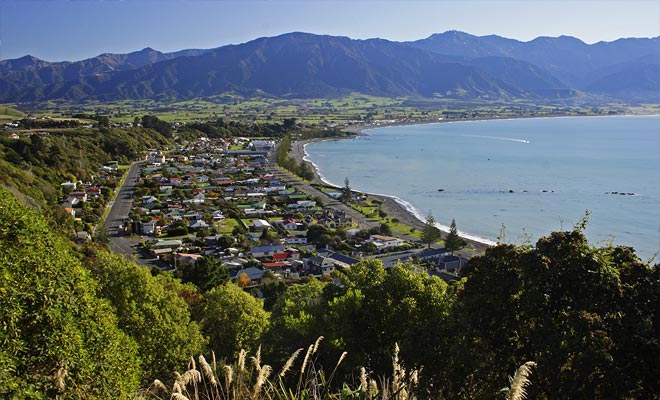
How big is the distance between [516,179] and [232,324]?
34.0 m

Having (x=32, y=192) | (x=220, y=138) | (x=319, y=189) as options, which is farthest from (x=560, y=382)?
(x=220, y=138)

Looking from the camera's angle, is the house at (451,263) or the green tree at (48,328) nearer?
the green tree at (48,328)

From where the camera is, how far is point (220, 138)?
66.3 m

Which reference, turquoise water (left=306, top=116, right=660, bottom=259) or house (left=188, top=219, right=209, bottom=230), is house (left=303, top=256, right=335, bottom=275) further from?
house (left=188, top=219, right=209, bottom=230)

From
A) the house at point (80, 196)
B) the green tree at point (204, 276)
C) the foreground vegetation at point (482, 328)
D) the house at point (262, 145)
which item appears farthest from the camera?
the house at point (262, 145)

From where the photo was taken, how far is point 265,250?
71.6 feet

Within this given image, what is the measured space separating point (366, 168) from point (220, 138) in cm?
2588

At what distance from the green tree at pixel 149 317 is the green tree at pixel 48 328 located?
2.98m

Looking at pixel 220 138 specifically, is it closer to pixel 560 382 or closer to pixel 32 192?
pixel 32 192

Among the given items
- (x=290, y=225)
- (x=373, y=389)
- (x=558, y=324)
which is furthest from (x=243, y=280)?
(x=373, y=389)

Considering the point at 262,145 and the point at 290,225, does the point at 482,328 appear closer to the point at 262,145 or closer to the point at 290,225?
the point at 290,225

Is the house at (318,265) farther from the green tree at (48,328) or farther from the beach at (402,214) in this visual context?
the green tree at (48,328)

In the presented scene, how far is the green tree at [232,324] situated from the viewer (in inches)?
369

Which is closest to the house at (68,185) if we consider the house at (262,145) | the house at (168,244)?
the house at (168,244)
